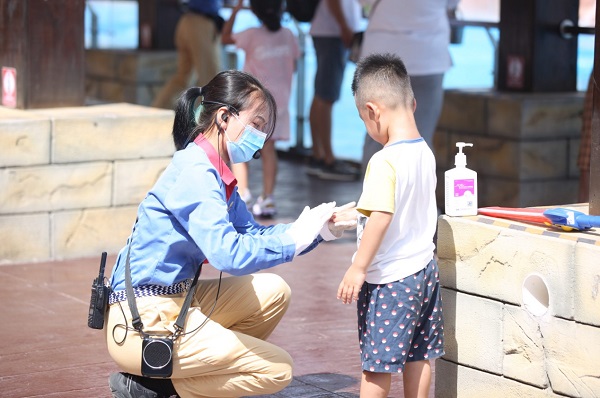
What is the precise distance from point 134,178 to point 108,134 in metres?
0.30

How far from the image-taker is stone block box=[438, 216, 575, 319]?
3.48 m

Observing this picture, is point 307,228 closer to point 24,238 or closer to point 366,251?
point 366,251

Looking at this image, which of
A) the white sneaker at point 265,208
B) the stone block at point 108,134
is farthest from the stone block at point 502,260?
the white sneaker at point 265,208

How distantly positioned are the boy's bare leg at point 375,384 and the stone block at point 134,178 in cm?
328

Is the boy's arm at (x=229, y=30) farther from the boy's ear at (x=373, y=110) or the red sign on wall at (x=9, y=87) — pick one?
the boy's ear at (x=373, y=110)

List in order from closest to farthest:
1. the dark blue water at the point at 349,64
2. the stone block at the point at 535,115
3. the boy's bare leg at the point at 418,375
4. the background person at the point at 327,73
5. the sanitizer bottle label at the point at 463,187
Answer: the boy's bare leg at the point at 418,375, the sanitizer bottle label at the point at 463,187, the stone block at the point at 535,115, the background person at the point at 327,73, the dark blue water at the point at 349,64

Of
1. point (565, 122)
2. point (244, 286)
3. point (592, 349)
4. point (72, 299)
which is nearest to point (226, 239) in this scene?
point (244, 286)

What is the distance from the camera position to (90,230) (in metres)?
6.60

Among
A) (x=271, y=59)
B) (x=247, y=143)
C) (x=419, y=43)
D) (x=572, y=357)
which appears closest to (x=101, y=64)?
(x=271, y=59)

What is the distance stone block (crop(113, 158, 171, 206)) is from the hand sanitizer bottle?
10.3ft

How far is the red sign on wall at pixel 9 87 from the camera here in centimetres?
671

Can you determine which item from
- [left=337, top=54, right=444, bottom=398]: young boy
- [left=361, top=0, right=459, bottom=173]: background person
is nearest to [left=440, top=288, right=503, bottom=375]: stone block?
[left=337, top=54, right=444, bottom=398]: young boy

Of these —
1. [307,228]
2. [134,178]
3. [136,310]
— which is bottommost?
[136,310]

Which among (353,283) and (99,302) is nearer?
(353,283)
